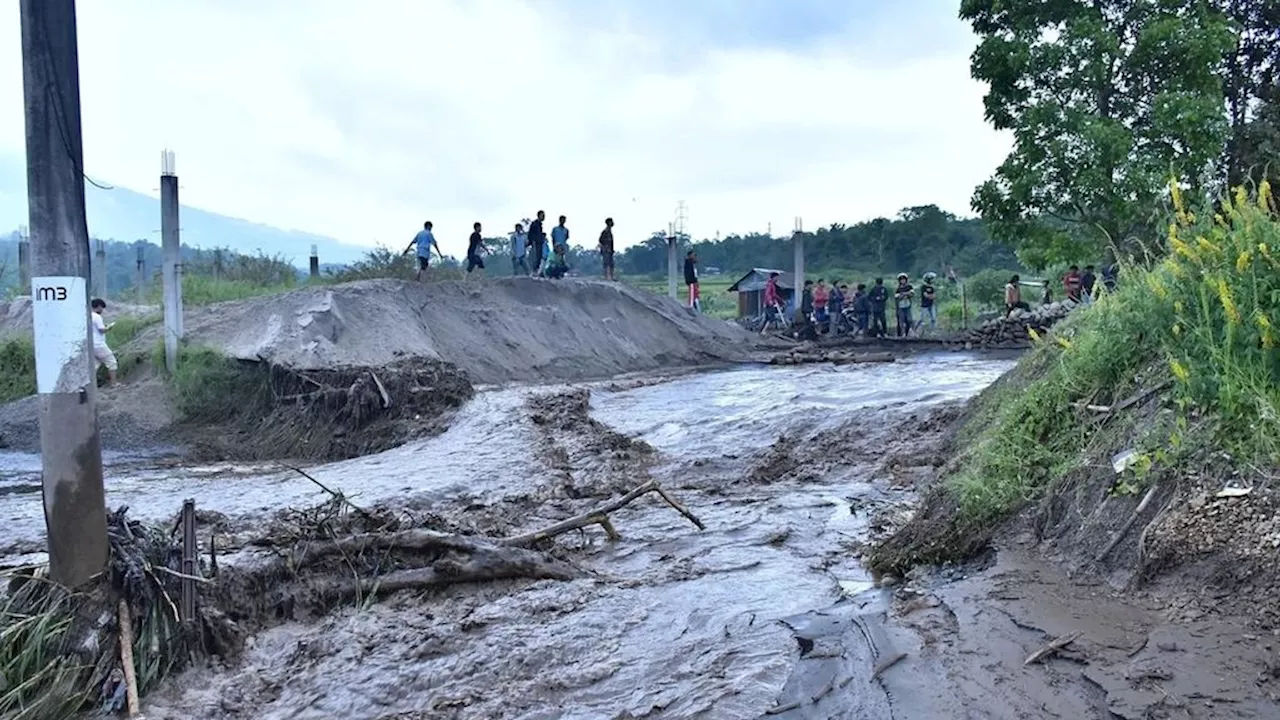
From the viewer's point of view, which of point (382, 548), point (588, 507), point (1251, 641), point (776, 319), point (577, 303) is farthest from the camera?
point (776, 319)

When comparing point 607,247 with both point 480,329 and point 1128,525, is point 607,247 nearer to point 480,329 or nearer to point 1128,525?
point 480,329

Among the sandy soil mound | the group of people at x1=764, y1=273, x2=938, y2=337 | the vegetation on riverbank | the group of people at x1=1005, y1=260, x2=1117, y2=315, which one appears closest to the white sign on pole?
the vegetation on riverbank

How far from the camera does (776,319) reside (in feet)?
100

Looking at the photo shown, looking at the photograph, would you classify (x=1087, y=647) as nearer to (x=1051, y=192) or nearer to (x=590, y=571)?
(x=590, y=571)

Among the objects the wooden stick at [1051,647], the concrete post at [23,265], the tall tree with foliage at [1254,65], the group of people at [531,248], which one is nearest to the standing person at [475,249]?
the group of people at [531,248]

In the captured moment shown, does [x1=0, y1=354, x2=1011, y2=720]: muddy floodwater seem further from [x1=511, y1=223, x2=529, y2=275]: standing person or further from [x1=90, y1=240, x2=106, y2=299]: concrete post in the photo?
[x1=90, y1=240, x2=106, y2=299]: concrete post

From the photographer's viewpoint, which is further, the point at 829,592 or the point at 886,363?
the point at 886,363

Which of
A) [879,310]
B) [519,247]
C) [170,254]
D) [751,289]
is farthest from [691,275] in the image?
[170,254]

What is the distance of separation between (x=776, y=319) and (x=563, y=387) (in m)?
14.0

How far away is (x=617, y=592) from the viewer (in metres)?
5.60

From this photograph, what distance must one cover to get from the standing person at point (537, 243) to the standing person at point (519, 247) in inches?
6.0

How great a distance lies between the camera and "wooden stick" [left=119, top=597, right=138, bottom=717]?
13.9 feet

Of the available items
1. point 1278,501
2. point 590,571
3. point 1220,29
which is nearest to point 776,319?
point 1220,29

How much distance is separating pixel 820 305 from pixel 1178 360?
22861 millimetres
